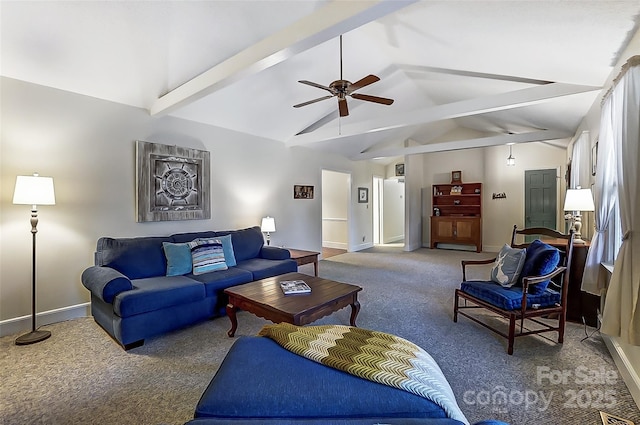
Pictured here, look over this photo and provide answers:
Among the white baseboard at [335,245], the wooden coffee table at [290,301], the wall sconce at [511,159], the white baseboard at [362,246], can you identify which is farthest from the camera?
the white baseboard at [335,245]

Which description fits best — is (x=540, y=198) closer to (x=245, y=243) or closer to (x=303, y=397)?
(x=245, y=243)

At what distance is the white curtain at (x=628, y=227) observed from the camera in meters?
1.80

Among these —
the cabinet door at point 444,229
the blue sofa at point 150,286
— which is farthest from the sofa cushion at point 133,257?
the cabinet door at point 444,229

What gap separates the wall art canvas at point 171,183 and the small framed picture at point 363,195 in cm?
427

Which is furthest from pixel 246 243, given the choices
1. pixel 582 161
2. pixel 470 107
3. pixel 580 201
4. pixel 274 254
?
pixel 582 161

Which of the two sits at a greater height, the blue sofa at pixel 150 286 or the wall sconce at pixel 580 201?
the wall sconce at pixel 580 201

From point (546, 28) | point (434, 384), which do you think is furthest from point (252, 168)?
point (434, 384)

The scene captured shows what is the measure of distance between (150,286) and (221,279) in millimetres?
647

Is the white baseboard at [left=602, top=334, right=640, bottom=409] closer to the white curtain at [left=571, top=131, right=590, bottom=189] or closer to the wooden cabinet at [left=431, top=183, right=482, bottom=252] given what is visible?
the white curtain at [left=571, top=131, right=590, bottom=189]

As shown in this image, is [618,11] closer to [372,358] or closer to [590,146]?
[590,146]

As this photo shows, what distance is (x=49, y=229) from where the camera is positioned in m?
2.96

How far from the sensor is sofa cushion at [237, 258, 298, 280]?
11.3ft

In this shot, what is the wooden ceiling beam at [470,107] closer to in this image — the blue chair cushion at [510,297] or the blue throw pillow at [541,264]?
the blue throw pillow at [541,264]

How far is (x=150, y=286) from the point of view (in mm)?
2680
